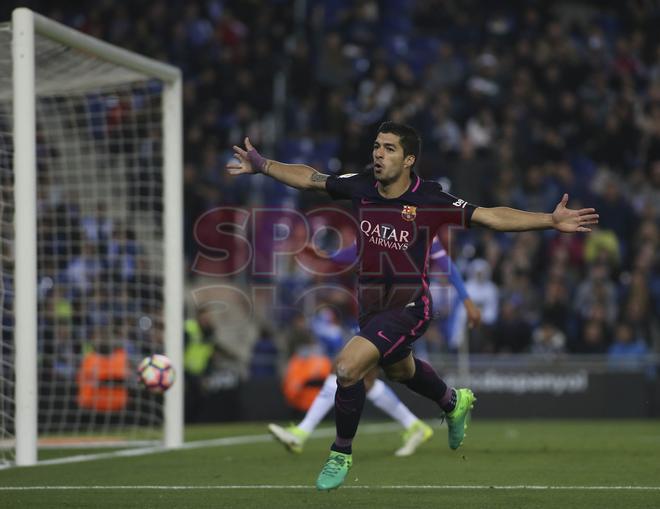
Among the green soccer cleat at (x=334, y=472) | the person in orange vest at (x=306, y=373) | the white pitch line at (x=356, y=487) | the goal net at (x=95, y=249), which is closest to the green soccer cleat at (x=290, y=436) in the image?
the goal net at (x=95, y=249)

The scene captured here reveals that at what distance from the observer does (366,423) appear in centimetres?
1747

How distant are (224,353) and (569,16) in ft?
34.5

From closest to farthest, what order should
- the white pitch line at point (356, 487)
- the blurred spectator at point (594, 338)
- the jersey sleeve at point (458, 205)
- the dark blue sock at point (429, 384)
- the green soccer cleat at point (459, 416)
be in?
the jersey sleeve at point (458, 205), the white pitch line at point (356, 487), the dark blue sock at point (429, 384), the green soccer cleat at point (459, 416), the blurred spectator at point (594, 338)

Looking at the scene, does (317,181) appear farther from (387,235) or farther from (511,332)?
(511,332)

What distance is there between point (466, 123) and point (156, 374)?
10.7 metres

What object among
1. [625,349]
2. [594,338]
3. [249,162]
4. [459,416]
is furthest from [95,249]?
[625,349]

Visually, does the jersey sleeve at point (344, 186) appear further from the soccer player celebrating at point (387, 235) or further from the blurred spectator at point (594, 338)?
the blurred spectator at point (594, 338)

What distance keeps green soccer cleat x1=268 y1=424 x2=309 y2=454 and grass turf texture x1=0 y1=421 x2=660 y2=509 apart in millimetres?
107

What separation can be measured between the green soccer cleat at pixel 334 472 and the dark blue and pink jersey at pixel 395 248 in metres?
0.74

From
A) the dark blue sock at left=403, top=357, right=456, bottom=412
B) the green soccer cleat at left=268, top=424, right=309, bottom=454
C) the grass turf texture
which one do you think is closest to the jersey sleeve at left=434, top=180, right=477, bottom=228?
the dark blue sock at left=403, top=357, right=456, bottom=412

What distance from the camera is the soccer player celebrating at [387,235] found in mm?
7816

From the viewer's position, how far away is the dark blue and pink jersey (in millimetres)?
8023
